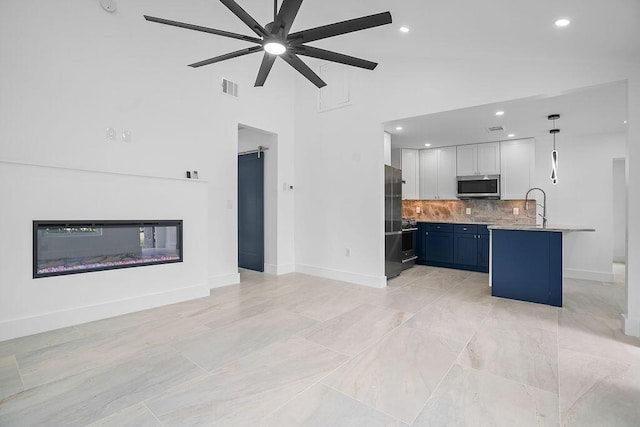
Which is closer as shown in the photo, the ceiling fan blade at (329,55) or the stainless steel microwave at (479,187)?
the ceiling fan blade at (329,55)

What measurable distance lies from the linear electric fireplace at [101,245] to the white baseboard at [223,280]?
2.62 ft

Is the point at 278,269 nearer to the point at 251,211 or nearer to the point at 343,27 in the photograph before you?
the point at 251,211

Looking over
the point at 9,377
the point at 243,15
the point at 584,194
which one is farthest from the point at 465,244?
the point at 9,377

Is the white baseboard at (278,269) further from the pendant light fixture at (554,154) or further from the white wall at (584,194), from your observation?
the white wall at (584,194)

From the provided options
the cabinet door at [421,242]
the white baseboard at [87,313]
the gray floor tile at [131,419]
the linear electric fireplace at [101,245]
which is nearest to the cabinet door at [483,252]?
the cabinet door at [421,242]

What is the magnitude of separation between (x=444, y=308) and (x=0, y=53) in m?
5.29

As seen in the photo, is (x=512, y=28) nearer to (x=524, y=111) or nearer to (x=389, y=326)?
(x=524, y=111)

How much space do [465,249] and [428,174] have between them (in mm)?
1770

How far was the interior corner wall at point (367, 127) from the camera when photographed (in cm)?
352

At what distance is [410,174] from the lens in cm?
677

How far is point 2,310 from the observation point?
2.78m

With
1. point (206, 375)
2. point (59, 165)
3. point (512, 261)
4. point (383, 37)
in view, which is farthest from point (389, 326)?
point (59, 165)

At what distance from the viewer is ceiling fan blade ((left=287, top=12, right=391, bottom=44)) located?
7.18 ft

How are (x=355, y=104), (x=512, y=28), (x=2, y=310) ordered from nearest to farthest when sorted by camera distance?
(x=2, y=310) → (x=512, y=28) → (x=355, y=104)
